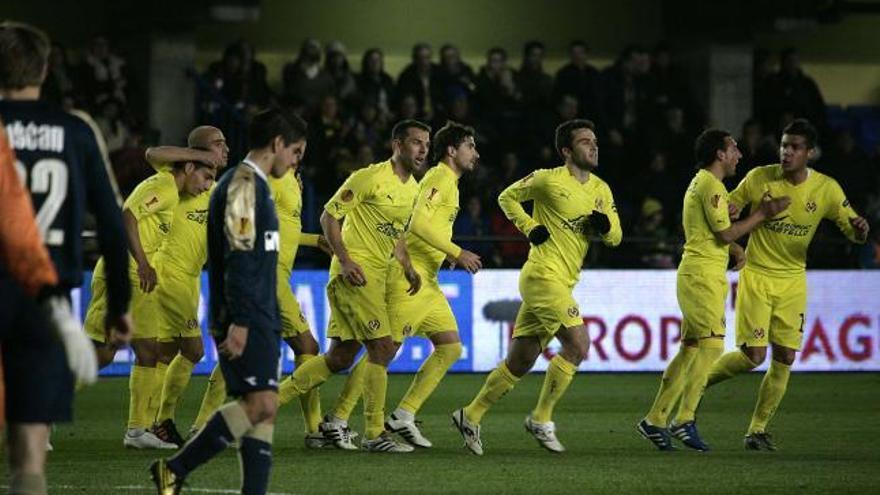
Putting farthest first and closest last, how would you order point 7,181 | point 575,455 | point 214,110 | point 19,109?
point 214,110 → point 575,455 → point 19,109 → point 7,181

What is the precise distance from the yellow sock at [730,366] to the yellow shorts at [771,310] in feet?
0.44

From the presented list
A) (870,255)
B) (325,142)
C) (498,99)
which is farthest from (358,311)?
(498,99)

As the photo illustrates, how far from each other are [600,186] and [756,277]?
1280 mm

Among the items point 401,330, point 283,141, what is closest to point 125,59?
point 401,330

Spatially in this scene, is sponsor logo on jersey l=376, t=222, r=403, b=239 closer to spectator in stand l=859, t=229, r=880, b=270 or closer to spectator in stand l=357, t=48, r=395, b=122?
spectator in stand l=357, t=48, r=395, b=122

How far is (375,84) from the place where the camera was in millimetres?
21594

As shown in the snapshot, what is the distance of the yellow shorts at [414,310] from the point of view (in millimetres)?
12055

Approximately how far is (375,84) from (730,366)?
9.95m

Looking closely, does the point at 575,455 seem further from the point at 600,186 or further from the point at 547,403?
the point at 600,186

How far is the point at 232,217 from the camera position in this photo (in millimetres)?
7613

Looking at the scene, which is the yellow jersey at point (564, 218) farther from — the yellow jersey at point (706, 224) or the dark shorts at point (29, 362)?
the dark shorts at point (29, 362)

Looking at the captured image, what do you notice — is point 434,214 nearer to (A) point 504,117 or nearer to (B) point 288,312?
(B) point 288,312

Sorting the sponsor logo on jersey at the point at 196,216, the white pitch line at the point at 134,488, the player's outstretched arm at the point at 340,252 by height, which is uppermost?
the sponsor logo on jersey at the point at 196,216

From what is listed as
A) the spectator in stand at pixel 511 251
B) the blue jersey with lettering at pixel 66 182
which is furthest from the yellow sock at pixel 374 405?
the spectator in stand at pixel 511 251
